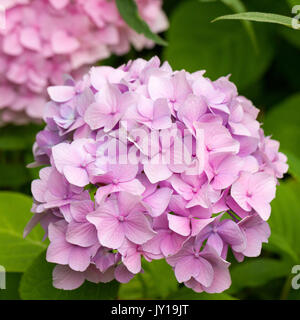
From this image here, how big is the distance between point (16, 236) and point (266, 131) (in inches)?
24.1

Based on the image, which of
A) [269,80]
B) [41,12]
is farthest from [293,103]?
[41,12]

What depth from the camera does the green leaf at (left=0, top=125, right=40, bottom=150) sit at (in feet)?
4.07

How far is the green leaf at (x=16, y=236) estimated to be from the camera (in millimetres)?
879

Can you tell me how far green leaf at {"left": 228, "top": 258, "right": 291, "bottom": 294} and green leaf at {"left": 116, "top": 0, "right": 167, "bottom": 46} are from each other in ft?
1.29

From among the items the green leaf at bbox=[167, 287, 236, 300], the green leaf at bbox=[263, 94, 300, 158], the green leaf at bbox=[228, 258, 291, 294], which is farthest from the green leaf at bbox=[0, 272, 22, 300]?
the green leaf at bbox=[263, 94, 300, 158]

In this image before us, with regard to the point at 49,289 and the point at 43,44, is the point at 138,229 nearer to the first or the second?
the point at 49,289

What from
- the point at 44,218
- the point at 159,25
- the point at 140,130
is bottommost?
the point at 44,218

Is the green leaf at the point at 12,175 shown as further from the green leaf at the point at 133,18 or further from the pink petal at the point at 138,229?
the pink petal at the point at 138,229

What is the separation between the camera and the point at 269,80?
1.64m

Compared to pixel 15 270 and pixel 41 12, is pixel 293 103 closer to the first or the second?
pixel 41 12

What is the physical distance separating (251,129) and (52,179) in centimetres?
25

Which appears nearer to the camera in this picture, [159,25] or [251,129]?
[251,129]
